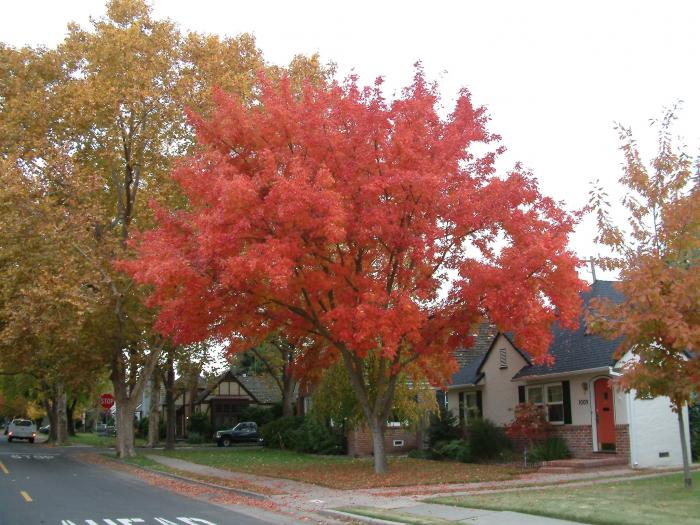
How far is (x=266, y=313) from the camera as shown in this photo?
2150 cm

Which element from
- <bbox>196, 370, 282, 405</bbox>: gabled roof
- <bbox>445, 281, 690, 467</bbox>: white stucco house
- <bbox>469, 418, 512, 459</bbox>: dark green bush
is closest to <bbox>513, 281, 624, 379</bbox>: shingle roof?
<bbox>445, 281, 690, 467</bbox>: white stucco house

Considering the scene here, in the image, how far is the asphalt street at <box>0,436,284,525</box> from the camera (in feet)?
45.2

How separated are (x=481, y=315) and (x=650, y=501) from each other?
7.57 m

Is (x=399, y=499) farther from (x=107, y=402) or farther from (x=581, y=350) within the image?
(x=107, y=402)

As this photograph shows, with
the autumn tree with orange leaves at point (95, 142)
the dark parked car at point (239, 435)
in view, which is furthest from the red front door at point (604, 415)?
the dark parked car at point (239, 435)

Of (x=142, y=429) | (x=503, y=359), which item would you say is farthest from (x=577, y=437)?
(x=142, y=429)

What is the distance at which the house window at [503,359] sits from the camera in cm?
2807

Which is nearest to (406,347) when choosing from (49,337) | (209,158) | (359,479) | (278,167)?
(359,479)

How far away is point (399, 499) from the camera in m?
16.1

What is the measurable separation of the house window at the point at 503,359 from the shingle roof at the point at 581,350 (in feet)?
4.50

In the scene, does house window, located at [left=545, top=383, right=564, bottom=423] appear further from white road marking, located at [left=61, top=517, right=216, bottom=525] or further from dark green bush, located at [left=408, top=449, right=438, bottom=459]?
white road marking, located at [left=61, top=517, right=216, bottom=525]

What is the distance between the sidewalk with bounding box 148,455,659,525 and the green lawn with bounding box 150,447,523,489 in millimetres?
741

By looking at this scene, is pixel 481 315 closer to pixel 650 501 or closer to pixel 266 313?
pixel 266 313

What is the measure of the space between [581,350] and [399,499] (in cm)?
1066
